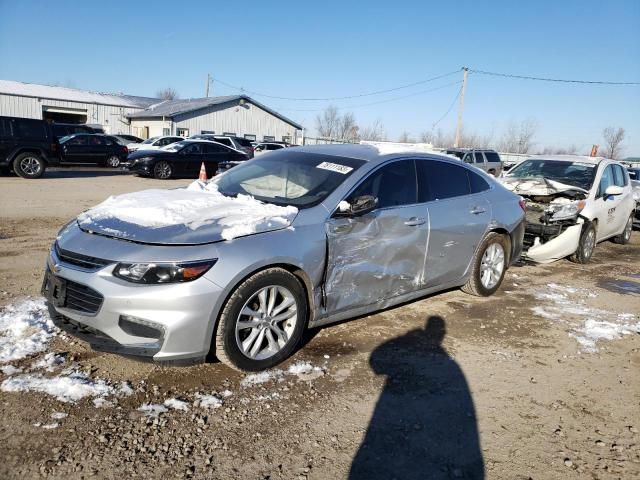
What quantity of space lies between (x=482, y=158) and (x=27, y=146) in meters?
18.7

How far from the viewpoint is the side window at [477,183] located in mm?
5422

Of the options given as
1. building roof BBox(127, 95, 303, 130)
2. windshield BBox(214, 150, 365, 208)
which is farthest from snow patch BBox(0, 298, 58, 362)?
building roof BBox(127, 95, 303, 130)

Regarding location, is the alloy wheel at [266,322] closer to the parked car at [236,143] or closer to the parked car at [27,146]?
the parked car at [27,146]

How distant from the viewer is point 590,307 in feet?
18.9

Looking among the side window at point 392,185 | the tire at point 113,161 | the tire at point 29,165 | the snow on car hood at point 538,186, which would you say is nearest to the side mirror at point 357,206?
the side window at point 392,185

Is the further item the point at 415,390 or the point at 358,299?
the point at 358,299

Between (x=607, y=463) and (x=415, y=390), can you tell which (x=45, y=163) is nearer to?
(x=415, y=390)

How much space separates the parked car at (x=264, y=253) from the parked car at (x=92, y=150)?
58.4 ft

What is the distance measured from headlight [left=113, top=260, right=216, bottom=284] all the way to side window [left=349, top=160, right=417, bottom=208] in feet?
5.09

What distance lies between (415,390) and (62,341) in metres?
2.67

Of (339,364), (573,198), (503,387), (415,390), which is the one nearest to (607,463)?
(503,387)

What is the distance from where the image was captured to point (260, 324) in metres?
3.51

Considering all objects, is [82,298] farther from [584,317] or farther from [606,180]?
[606,180]

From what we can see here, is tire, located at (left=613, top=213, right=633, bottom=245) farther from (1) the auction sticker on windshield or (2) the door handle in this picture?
(1) the auction sticker on windshield
